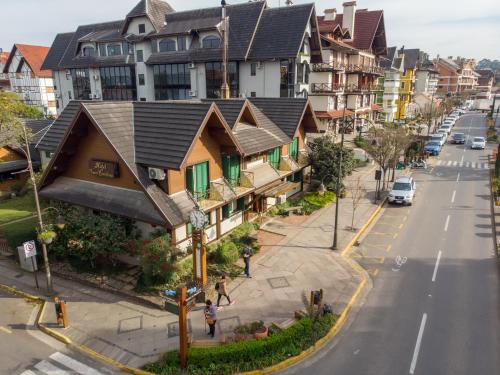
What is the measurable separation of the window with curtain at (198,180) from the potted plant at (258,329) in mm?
7493

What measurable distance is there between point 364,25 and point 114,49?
123 ft

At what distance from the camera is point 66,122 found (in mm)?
24828

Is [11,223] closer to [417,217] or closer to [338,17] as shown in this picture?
[417,217]

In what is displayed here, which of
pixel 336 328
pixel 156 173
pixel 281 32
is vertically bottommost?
pixel 336 328

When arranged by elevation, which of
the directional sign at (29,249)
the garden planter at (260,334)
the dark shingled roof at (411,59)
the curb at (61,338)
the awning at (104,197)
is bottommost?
the curb at (61,338)

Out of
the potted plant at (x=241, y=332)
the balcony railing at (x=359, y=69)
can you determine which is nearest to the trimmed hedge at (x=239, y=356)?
the potted plant at (x=241, y=332)

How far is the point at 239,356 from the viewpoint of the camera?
12664mm

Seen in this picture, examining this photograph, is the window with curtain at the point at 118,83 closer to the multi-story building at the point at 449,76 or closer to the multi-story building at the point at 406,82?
the multi-story building at the point at 406,82

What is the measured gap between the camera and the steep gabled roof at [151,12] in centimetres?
4925

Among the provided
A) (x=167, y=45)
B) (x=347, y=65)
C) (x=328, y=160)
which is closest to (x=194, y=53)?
(x=167, y=45)

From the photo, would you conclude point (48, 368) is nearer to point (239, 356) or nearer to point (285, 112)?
point (239, 356)

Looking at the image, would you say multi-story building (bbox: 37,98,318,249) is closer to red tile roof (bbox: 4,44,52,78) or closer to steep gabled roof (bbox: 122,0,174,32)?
steep gabled roof (bbox: 122,0,174,32)

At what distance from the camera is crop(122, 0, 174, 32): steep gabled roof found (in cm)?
4925

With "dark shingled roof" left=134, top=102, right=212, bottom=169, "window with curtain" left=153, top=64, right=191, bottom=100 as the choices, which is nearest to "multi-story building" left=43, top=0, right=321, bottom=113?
"window with curtain" left=153, top=64, right=191, bottom=100
